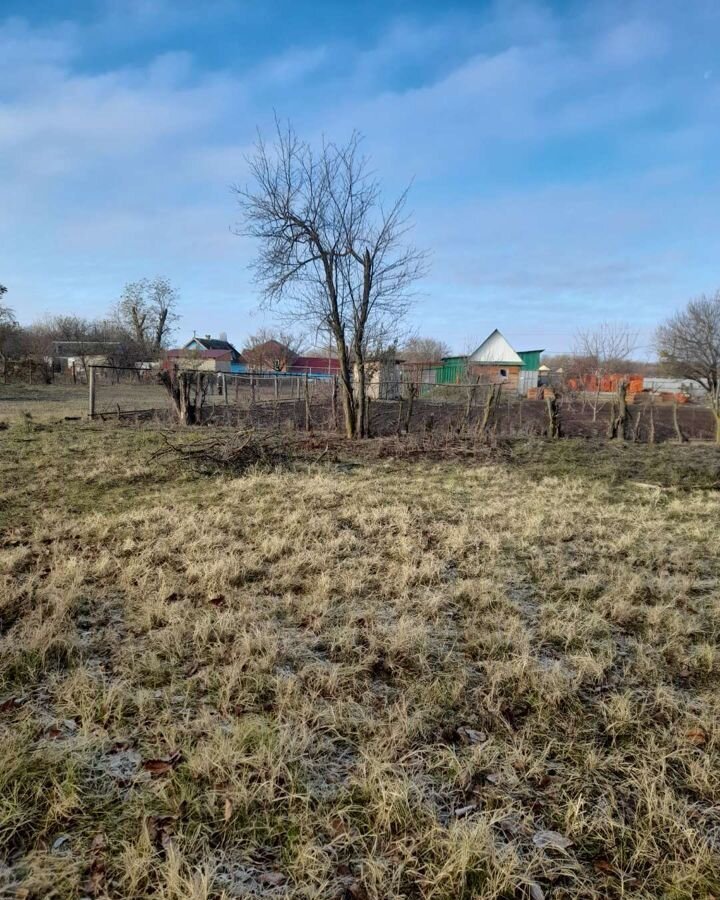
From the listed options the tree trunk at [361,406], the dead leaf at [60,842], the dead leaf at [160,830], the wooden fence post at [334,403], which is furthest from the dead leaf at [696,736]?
the wooden fence post at [334,403]

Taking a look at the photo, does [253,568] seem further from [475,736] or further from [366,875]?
[366,875]

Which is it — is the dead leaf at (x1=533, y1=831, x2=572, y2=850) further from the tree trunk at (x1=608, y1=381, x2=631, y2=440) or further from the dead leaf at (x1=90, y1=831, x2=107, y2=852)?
the tree trunk at (x1=608, y1=381, x2=631, y2=440)

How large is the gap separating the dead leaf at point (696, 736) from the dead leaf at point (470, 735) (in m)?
0.87

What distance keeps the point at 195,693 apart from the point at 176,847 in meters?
0.83

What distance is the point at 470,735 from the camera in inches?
85.6

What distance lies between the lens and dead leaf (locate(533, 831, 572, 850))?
5.44 feet

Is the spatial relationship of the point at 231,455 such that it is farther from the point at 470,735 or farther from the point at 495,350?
the point at 495,350

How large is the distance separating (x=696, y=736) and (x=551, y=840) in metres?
0.94

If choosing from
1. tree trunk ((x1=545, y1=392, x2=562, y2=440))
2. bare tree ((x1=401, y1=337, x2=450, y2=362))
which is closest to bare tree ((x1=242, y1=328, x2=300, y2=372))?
bare tree ((x1=401, y1=337, x2=450, y2=362))

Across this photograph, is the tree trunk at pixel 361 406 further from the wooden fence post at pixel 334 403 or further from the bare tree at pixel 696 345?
the bare tree at pixel 696 345

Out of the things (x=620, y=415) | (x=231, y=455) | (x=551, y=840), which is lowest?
(x=551, y=840)

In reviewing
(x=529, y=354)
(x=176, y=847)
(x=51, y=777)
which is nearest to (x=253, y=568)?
(x=51, y=777)

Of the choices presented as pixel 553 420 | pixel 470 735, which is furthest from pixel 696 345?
pixel 470 735

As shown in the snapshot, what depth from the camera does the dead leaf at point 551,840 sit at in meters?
1.66
